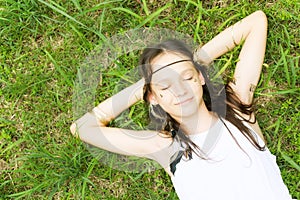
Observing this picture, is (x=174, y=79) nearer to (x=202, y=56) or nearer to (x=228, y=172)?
(x=202, y=56)

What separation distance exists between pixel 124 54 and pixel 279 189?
3.94 feet

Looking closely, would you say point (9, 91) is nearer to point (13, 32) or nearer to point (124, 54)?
point (13, 32)

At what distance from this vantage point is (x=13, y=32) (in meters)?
3.12

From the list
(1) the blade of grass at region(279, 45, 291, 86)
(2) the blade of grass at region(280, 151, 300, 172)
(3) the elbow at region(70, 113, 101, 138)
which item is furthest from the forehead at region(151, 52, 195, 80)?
(2) the blade of grass at region(280, 151, 300, 172)

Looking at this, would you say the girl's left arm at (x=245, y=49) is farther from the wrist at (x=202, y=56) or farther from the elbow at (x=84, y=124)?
the elbow at (x=84, y=124)

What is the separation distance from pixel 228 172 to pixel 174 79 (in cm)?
58

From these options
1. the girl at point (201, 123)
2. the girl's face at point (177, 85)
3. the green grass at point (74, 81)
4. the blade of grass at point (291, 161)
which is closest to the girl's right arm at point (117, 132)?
the girl at point (201, 123)

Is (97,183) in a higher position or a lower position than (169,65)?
lower

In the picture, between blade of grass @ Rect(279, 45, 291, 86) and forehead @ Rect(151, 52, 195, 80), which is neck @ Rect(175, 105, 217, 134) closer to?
forehead @ Rect(151, 52, 195, 80)

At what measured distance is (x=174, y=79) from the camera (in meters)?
2.54

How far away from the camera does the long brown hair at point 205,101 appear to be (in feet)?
Answer: 8.81

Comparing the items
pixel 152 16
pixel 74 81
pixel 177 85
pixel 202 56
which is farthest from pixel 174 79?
pixel 74 81

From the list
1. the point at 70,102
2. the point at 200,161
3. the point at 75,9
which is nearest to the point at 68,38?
the point at 75,9

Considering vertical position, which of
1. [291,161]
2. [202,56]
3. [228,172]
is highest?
[202,56]
